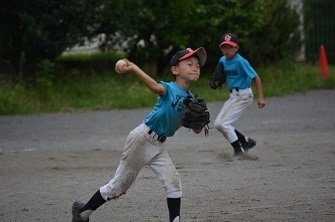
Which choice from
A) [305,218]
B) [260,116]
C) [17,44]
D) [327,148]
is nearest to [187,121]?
[305,218]

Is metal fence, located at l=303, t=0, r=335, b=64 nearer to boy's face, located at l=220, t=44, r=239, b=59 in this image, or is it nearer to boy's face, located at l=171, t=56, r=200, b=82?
boy's face, located at l=220, t=44, r=239, b=59

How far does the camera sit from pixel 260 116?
60.2 ft

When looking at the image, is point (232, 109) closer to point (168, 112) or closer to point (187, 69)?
point (187, 69)

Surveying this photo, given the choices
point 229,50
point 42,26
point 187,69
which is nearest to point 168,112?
point 187,69

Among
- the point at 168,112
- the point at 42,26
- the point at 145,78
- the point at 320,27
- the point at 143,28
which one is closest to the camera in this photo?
the point at 145,78

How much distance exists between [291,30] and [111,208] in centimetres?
1773

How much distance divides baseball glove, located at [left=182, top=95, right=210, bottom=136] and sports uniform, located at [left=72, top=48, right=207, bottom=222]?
0.14ft

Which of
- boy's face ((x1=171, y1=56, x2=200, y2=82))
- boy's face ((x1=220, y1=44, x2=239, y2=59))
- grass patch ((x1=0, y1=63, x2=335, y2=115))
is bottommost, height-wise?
grass patch ((x1=0, y1=63, x2=335, y2=115))

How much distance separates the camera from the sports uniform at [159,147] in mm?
7855

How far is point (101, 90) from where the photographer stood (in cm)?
2131

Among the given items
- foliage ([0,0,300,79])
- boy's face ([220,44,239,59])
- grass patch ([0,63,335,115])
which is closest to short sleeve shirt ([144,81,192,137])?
boy's face ([220,44,239,59])

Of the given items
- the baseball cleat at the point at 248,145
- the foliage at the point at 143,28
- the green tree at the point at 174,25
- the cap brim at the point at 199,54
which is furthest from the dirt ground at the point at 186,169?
the green tree at the point at 174,25

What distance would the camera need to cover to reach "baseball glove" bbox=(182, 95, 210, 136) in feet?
Result: 26.0

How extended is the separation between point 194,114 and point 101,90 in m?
13.5
